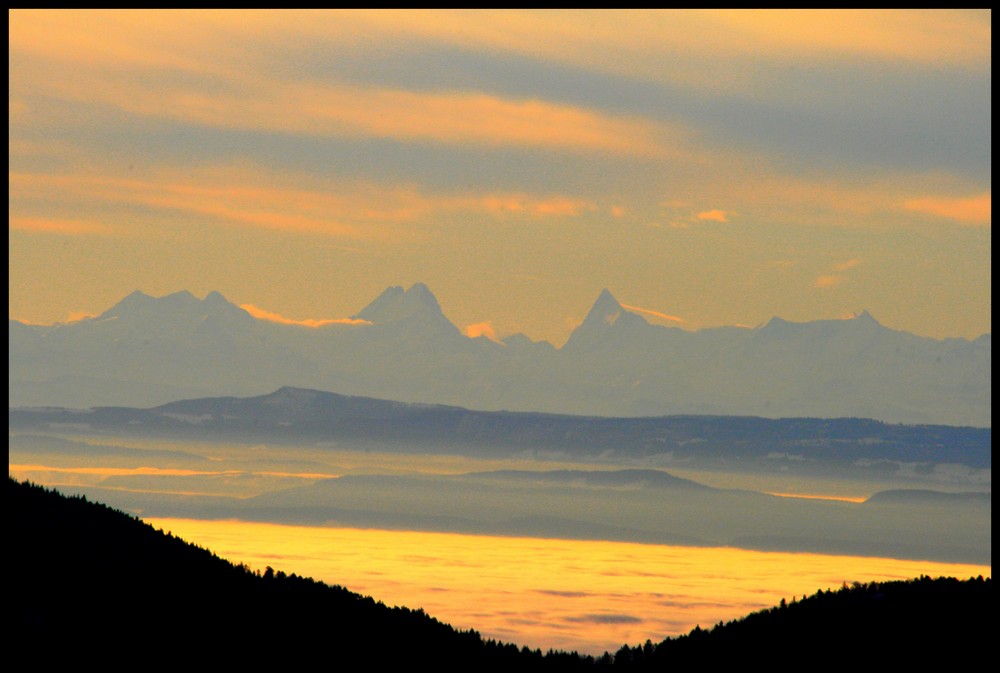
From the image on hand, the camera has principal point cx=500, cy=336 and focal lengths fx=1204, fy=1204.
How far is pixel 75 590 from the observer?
84.9ft

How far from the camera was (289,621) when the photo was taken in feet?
88.4

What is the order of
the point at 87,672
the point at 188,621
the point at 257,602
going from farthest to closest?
the point at 257,602, the point at 188,621, the point at 87,672

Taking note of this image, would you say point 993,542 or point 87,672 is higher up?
point 993,542

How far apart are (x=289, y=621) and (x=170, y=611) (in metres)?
2.63

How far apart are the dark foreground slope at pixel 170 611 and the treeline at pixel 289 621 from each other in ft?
0.15

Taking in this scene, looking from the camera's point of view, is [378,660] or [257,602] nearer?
[378,660]

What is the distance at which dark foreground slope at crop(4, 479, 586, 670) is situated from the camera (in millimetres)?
23781

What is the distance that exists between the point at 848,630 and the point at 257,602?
13313 mm

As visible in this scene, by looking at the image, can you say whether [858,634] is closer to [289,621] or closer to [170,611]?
[289,621]

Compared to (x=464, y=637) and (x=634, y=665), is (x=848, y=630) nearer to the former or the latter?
(x=634, y=665)

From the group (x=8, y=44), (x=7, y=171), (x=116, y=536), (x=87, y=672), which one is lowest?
(x=87, y=672)

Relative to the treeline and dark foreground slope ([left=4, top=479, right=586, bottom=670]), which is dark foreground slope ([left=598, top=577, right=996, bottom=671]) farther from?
dark foreground slope ([left=4, top=479, right=586, bottom=670])

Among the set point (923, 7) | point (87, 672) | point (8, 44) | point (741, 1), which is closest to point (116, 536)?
Result: point (87, 672)

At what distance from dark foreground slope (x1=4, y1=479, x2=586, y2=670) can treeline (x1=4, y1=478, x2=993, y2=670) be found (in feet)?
0.15
